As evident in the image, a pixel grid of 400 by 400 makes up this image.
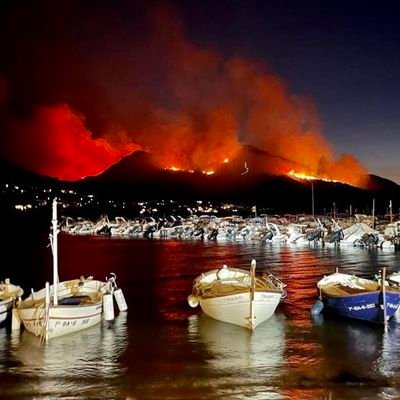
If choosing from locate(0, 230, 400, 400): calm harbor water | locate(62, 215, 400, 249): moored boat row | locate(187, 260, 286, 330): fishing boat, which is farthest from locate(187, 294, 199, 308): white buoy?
locate(62, 215, 400, 249): moored boat row

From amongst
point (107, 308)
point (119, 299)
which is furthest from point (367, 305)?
point (119, 299)

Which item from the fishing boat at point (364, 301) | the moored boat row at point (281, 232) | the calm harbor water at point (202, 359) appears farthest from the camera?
the moored boat row at point (281, 232)

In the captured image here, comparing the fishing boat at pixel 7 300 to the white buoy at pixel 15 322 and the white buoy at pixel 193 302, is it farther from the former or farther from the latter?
the white buoy at pixel 193 302

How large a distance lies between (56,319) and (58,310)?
1.23ft

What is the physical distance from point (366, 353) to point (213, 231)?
91.6 metres

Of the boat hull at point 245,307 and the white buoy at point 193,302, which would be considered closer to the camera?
the boat hull at point 245,307

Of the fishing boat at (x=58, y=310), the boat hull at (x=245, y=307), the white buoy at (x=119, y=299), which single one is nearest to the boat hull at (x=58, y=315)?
the fishing boat at (x=58, y=310)

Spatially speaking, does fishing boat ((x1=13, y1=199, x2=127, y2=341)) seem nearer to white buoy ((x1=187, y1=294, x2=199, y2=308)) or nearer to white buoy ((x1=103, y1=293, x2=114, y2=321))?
white buoy ((x1=103, y1=293, x2=114, y2=321))

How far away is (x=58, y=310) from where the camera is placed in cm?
2147

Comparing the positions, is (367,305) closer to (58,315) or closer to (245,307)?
(245,307)

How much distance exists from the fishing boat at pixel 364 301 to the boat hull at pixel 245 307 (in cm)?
309

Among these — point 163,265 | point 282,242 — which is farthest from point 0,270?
point 282,242

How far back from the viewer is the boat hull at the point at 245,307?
22734 millimetres

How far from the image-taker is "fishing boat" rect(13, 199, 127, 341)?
70.2 ft
